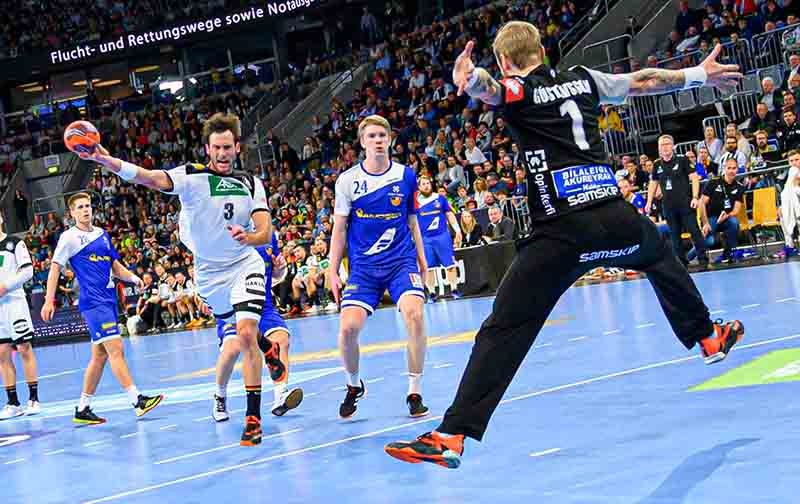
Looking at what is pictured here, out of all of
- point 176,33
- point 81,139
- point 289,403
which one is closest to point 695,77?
point 81,139

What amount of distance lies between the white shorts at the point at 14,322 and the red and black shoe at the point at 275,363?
11.2 ft

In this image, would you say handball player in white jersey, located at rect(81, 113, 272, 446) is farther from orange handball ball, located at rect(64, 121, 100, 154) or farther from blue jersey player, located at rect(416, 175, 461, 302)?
blue jersey player, located at rect(416, 175, 461, 302)

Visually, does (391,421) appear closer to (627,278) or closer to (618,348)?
(618,348)

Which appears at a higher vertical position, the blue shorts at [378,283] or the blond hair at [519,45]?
the blond hair at [519,45]

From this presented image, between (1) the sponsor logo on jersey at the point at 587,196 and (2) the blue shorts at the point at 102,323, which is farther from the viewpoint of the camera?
(2) the blue shorts at the point at 102,323

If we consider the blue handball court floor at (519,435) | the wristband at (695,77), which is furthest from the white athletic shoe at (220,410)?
the wristband at (695,77)

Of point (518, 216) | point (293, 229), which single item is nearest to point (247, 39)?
point (293, 229)

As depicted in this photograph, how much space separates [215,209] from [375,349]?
485cm

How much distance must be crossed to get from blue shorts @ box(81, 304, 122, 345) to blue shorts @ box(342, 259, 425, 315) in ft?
9.50

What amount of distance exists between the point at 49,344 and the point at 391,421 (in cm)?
2009

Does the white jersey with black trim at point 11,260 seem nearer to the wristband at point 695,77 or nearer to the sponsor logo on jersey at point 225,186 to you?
the sponsor logo on jersey at point 225,186

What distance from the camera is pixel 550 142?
4.74 meters

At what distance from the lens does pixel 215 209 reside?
733cm

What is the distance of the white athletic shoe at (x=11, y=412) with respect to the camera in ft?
33.5
